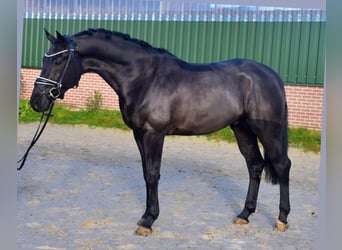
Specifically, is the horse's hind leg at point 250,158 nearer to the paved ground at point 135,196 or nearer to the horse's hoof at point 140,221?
the paved ground at point 135,196

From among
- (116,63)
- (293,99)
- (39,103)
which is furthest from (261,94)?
(39,103)

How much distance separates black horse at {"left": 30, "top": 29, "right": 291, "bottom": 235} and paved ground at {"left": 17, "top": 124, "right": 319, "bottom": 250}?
0.22 metres

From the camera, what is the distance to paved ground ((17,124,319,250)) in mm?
2982

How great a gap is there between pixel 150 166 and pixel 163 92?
19.2 inches

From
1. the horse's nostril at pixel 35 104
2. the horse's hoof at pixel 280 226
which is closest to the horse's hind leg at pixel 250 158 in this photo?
the horse's hoof at pixel 280 226

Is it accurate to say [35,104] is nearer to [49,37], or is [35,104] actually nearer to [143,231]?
[49,37]

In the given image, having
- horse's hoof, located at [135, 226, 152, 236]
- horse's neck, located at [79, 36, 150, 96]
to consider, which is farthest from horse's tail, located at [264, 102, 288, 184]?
horse's neck, located at [79, 36, 150, 96]

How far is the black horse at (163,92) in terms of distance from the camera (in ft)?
8.84

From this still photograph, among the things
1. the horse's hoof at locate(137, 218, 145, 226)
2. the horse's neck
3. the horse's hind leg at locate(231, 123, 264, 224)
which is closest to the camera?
the horse's neck

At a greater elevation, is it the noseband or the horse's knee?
the noseband

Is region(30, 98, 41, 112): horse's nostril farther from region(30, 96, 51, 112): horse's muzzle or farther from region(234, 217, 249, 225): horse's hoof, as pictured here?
region(234, 217, 249, 225): horse's hoof

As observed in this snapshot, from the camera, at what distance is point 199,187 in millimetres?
4332
